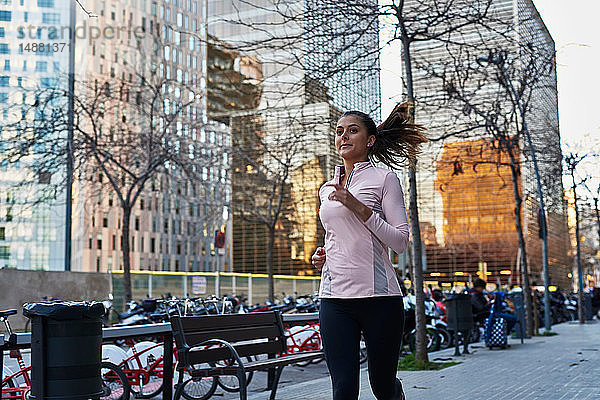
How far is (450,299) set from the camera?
14.6 meters

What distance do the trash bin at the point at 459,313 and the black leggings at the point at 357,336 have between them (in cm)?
1057

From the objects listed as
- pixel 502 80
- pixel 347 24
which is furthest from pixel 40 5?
pixel 347 24

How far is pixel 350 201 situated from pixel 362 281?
0.44 meters

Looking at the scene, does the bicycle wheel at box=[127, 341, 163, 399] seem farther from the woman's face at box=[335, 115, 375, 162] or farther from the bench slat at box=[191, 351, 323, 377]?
the woman's face at box=[335, 115, 375, 162]

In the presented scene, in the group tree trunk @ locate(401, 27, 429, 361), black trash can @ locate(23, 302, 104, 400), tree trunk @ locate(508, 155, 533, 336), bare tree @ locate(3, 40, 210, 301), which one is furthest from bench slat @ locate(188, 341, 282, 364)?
tree trunk @ locate(508, 155, 533, 336)

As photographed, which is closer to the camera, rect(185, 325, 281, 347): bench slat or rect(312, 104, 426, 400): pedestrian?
rect(312, 104, 426, 400): pedestrian

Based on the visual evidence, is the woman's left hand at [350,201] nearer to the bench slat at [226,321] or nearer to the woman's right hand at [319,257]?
the woman's right hand at [319,257]

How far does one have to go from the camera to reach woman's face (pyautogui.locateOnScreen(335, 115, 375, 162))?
464cm

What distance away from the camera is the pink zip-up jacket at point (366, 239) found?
426cm

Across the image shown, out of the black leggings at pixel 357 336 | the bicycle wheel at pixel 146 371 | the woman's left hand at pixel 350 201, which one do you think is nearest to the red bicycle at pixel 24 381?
the bicycle wheel at pixel 146 371

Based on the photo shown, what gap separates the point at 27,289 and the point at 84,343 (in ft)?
52.4

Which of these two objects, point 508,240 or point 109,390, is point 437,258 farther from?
point 109,390

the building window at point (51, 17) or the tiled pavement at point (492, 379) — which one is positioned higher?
the building window at point (51, 17)

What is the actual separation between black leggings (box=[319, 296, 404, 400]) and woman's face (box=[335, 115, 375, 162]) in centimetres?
88
